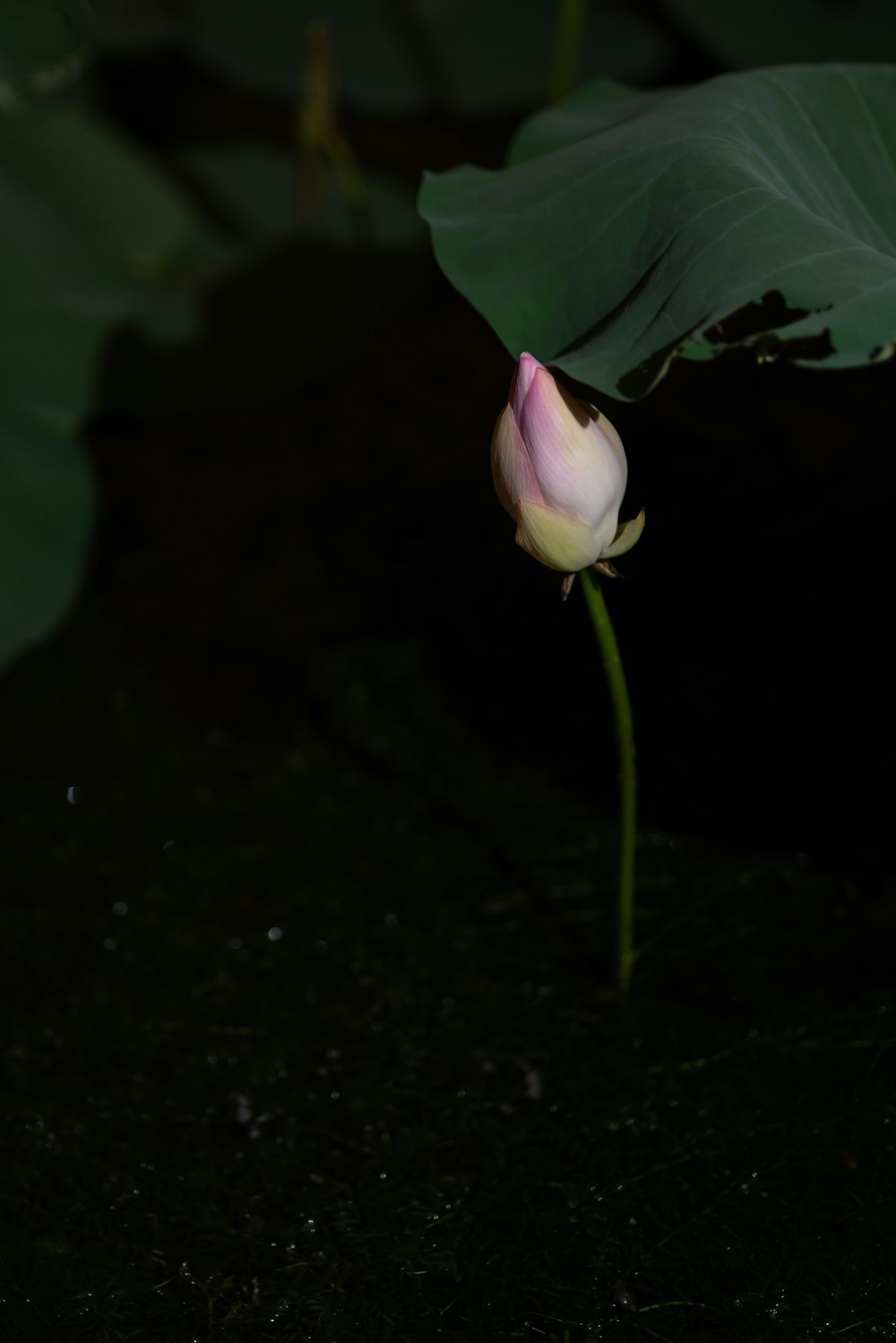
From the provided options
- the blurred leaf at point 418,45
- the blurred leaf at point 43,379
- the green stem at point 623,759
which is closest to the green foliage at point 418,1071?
the green stem at point 623,759

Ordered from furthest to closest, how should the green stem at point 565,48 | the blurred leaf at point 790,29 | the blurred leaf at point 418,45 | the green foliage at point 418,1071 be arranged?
the blurred leaf at point 418,45
the blurred leaf at point 790,29
the green stem at point 565,48
the green foliage at point 418,1071

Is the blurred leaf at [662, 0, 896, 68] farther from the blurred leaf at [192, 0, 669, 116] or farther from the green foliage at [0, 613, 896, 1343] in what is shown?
the green foliage at [0, 613, 896, 1343]

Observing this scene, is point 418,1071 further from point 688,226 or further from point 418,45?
point 418,45

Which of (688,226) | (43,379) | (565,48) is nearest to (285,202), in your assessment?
(565,48)

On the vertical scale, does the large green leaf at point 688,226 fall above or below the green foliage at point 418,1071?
above

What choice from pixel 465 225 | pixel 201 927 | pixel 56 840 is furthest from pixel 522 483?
pixel 56 840

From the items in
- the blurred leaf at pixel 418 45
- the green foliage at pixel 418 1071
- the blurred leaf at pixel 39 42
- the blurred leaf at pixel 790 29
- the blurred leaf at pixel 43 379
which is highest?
the blurred leaf at pixel 790 29

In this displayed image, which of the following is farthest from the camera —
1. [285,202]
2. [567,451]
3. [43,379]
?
[285,202]

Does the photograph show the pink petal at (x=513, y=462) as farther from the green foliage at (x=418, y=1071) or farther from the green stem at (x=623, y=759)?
the green foliage at (x=418, y=1071)
